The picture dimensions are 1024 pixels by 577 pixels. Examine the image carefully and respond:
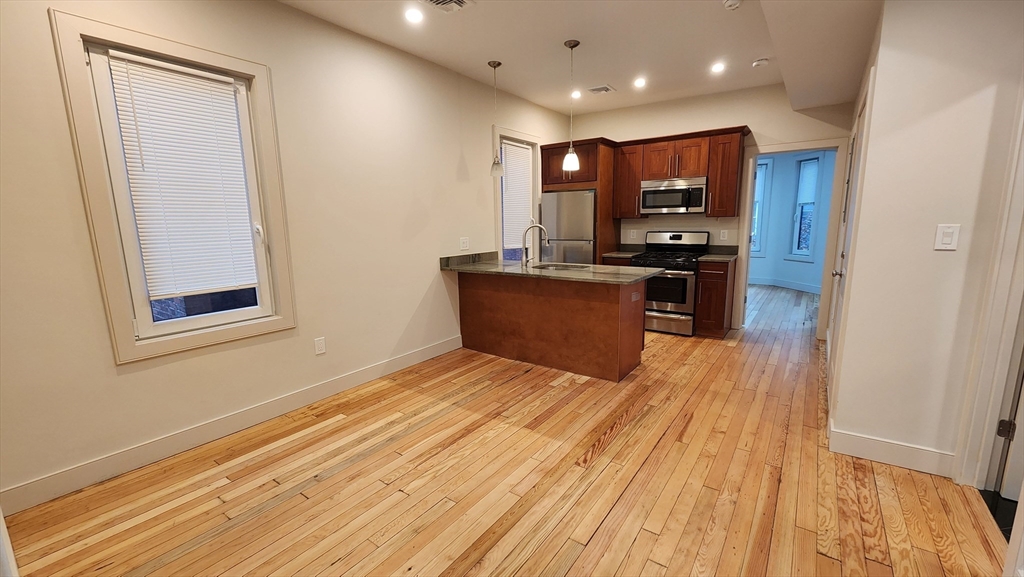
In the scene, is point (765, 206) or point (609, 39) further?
point (765, 206)

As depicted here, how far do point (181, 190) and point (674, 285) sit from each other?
4.38m

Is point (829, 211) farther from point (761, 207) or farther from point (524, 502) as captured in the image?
point (524, 502)

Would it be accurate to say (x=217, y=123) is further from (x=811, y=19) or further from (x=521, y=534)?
(x=811, y=19)

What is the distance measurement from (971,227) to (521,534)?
2.51 meters

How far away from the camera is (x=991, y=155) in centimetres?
188

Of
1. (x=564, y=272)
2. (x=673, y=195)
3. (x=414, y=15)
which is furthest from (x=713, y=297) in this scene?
(x=414, y=15)

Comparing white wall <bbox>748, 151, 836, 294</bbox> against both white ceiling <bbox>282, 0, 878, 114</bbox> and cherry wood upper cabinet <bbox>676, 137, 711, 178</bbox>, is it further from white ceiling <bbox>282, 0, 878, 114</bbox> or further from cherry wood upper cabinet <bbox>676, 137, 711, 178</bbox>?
white ceiling <bbox>282, 0, 878, 114</bbox>

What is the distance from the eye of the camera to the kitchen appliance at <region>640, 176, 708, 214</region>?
15.4 ft

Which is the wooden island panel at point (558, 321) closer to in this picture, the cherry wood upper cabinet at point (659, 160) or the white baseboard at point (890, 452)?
the white baseboard at point (890, 452)

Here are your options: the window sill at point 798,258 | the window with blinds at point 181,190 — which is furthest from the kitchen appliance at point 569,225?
the window sill at point 798,258

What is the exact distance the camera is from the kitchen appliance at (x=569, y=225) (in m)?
5.01

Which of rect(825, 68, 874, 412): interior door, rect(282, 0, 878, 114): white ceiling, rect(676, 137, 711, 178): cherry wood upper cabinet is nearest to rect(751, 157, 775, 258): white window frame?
rect(676, 137, 711, 178): cherry wood upper cabinet

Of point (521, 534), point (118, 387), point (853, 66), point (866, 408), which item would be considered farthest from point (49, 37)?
point (853, 66)

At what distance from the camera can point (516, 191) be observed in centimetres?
503
